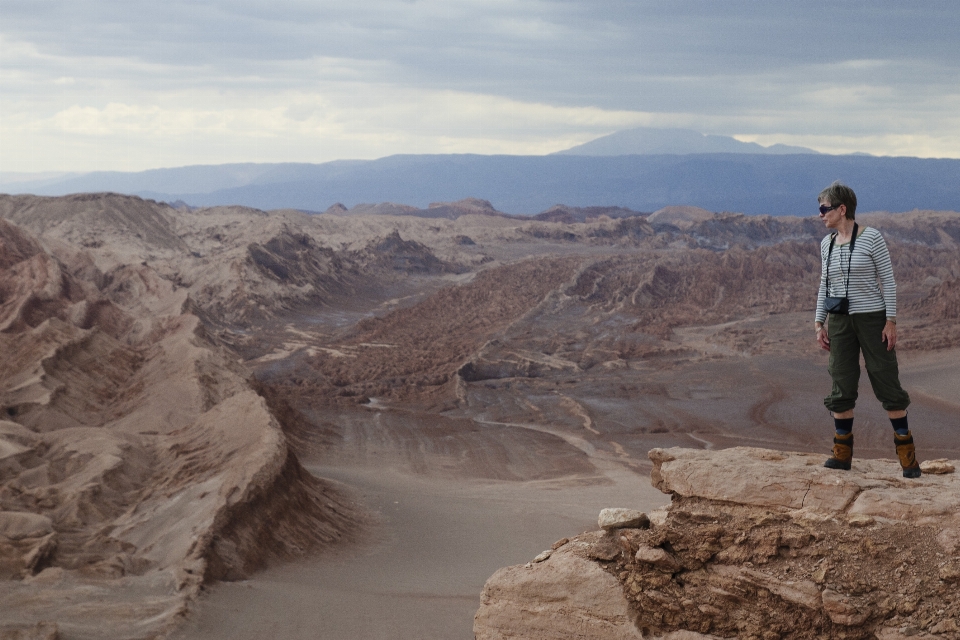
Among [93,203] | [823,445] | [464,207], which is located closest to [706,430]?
[823,445]

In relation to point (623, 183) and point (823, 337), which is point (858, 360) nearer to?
point (823, 337)

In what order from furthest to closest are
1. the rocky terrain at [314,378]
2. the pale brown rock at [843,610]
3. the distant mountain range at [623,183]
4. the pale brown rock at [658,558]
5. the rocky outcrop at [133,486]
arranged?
the distant mountain range at [623,183], the rocky terrain at [314,378], the rocky outcrop at [133,486], the pale brown rock at [658,558], the pale brown rock at [843,610]

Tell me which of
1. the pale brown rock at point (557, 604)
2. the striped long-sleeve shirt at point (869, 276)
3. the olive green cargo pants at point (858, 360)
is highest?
the striped long-sleeve shirt at point (869, 276)

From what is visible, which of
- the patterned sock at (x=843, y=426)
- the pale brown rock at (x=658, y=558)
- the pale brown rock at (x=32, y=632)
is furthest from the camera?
the pale brown rock at (x=32, y=632)

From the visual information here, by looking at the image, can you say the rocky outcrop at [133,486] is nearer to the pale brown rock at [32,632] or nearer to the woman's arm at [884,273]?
the pale brown rock at [32,632]

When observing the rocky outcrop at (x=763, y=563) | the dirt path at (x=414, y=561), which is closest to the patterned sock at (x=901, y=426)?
the rocky outcrop at (x=763, y=563)

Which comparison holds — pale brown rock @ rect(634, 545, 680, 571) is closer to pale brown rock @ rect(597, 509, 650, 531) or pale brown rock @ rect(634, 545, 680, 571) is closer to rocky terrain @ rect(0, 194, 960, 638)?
rocky terrain @ rect(0, 194, 960, 638)

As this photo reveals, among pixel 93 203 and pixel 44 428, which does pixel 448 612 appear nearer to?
pixel 44 428
